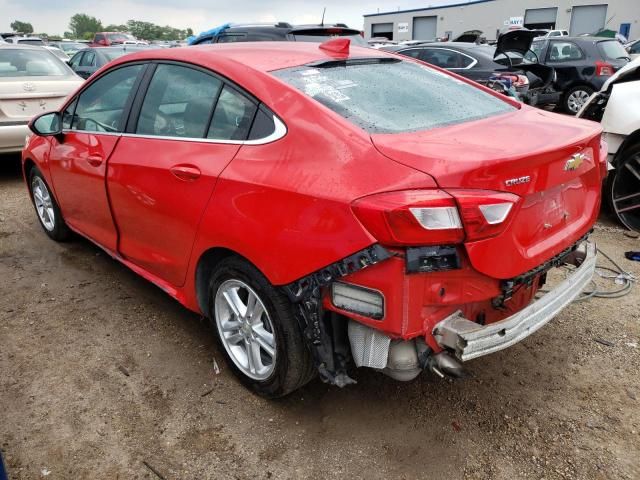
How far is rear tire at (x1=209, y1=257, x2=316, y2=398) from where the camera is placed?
2.36m

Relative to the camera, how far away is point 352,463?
7.69 feet

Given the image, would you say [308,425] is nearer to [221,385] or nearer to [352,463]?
[352,463]

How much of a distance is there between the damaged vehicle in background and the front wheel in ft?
21.3

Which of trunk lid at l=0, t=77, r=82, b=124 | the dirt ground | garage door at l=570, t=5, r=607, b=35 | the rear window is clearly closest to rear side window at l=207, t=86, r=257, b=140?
the dirt ground

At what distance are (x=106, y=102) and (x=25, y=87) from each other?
3.92 m

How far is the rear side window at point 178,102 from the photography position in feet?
9.03

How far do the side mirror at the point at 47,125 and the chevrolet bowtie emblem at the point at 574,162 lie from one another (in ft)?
10.7

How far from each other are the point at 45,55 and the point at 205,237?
6.63m

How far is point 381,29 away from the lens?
54.2 meters

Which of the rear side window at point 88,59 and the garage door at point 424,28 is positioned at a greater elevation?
the rear side window at point 88,59

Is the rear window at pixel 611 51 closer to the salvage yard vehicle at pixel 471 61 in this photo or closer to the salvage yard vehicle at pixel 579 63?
the salvage yard vehicle at pixel 579 63

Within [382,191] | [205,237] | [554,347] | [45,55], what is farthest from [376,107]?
[45,55]

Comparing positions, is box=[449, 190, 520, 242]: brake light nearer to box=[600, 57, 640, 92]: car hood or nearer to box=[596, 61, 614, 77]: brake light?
box=[600, 57, 640, 92]: car hood

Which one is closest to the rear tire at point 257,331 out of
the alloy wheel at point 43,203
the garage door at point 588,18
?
the alloy wheel at point 43,203
